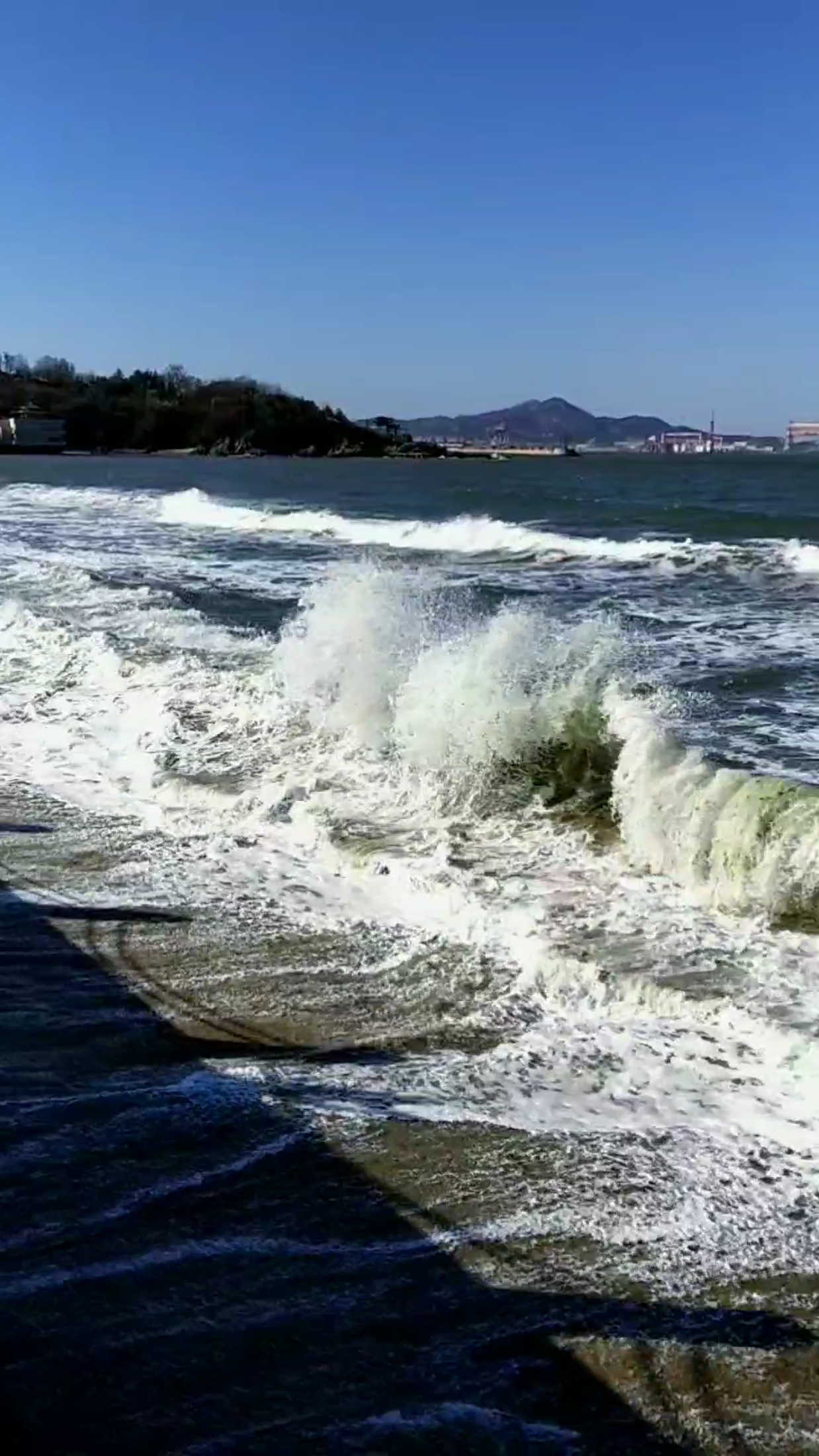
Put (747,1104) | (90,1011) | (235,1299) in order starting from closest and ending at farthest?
(235,1299)
(747,1104)
(90,1011)

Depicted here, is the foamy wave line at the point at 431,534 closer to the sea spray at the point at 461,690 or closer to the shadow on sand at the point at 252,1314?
the sea spray at the point at 461,690

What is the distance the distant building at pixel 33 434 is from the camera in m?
146

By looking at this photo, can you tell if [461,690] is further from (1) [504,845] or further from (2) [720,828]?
(2) [720,828]

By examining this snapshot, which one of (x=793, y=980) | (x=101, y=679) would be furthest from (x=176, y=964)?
(x=101, y=679)

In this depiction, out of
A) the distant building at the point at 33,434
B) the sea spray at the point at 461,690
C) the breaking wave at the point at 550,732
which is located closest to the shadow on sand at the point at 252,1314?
the breaking wave at the point at 550,732

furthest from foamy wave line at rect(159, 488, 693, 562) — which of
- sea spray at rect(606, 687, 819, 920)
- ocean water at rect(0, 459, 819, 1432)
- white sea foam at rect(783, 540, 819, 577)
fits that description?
sea spray at rect(606, 687, 819, 920)

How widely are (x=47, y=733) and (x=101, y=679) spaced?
87.2 inches

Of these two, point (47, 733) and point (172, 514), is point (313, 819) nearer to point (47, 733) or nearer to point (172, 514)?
point (47, 733)

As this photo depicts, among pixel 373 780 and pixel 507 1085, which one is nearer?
pixel 507 1085

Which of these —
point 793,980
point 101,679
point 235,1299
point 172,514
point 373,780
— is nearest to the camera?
point 235,1299

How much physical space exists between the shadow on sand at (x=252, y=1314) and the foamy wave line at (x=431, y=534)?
76.8 ft

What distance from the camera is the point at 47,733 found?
11.5 metres

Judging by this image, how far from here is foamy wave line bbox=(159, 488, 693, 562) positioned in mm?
28750

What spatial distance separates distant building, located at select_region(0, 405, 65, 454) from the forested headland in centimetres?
383
